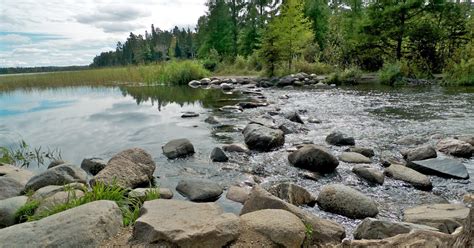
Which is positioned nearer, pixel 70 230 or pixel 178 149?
pixel 70 230

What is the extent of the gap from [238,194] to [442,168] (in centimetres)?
393

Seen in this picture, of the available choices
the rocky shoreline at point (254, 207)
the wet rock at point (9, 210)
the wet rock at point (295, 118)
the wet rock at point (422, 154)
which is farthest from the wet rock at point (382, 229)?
the wet rock at point (295, 118)

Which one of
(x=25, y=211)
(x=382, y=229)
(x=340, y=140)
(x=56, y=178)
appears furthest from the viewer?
(x=340, y=140)

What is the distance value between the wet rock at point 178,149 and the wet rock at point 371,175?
3914mm

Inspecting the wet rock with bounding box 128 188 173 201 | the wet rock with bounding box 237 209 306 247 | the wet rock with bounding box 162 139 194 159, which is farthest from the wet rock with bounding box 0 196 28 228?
the wet rock with bounding box 162 139 194 159

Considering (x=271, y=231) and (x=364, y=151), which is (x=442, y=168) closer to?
(x=364, y=151)

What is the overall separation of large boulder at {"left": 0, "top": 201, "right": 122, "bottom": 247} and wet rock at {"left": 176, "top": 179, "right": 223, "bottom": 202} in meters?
2.02

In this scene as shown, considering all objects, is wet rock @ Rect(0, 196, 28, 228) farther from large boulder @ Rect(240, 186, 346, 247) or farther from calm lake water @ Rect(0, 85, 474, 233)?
large boulder @ Rect(240, 186, 346, 247)

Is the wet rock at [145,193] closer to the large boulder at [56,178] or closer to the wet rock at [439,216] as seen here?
the large boulder at [56,178]

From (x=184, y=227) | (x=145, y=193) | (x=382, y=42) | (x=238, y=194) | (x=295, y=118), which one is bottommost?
(x=238, y=194)

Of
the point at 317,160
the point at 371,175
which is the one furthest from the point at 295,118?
the point at 371,175

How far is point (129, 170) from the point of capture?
6.11 m

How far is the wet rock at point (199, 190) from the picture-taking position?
5.59 metres

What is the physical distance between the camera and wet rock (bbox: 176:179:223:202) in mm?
5586
